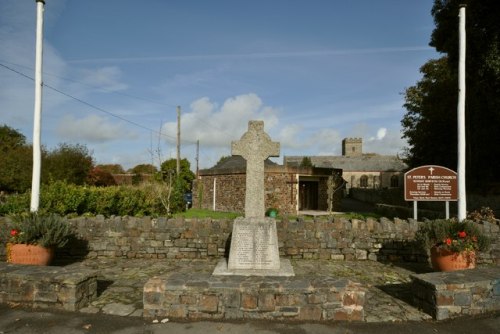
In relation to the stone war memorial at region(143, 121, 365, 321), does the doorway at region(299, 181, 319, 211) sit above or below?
above

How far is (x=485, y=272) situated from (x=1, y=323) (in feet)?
21.9

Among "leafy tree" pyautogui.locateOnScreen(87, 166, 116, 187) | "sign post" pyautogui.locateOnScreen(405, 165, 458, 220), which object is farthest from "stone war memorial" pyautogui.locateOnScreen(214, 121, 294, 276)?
"leafy tree" pyautogui.locateOnScreen(87, 166, 116, 187)

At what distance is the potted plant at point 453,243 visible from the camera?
20.9 ft

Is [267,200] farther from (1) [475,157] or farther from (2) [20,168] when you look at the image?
(2) [20,168]

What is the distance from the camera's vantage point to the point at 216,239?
8273mm

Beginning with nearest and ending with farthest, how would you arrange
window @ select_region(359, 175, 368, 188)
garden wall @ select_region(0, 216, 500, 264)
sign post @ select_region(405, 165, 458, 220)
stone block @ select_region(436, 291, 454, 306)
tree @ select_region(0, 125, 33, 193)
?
stone block @ select_region(436, 291, 454, 306), garden wall @ select_region(0, 216, 500, 264), sign post @ select_region(405, 165, 458, 220), tree @ select_region(0, 125, 33, 193), window @ select_region(359, 175, 368, 188)

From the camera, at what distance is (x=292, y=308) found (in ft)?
14.7

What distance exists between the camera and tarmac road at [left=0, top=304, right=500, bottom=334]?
412cm

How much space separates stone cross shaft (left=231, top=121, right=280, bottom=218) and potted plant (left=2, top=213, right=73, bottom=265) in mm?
3805

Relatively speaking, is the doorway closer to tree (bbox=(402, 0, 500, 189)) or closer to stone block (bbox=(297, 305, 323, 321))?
tree (bbox=(402, 0, 500, 189))

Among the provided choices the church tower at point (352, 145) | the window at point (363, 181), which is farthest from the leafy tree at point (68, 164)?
the church tower at point (352, 145)

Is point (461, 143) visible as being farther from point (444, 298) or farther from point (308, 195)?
point (308, 195)

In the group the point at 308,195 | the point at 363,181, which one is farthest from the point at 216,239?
the point at 363,181

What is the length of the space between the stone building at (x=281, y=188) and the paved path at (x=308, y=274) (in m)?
12.0
